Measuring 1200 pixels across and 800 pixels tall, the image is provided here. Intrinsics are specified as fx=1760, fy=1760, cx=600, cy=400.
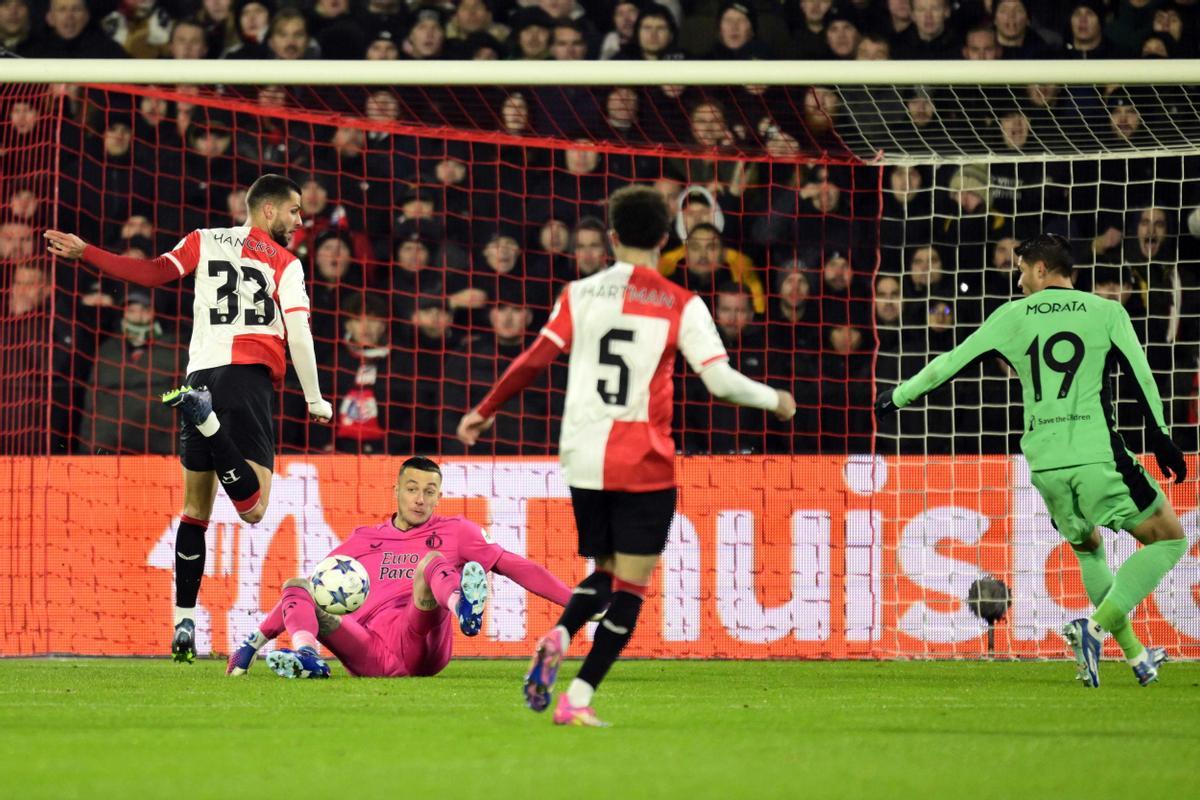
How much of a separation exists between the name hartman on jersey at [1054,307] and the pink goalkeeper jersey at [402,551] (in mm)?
2362

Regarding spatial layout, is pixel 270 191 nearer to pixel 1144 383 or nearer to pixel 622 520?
pixel 622 520

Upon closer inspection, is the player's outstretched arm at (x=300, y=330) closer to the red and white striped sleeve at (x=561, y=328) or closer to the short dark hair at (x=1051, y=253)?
the red and white striped sleeve at (x=561, y=328)

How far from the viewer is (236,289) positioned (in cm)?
738

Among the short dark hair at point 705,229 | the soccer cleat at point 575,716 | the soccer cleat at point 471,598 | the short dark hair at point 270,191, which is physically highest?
the short dark hair at point 705,229

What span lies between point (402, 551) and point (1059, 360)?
8.99 feet

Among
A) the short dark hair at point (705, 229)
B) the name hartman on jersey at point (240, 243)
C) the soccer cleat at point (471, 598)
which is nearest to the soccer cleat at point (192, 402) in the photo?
the name hartman on jersey at point (240, 243)

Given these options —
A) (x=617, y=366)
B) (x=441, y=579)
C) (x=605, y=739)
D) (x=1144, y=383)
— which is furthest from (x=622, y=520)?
(x=1144, y=383)

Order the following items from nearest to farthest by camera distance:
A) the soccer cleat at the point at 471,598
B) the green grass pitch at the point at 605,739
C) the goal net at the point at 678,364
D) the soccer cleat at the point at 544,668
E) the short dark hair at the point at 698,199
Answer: the green grass pitch at the point at 605,739, the soccer cleat at the point at 544,668, the soccer cleat at the point at 471,598, the goal net at the point at 678,364, the short dark hair at the point at 698,199

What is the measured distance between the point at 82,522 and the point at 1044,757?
626 cm

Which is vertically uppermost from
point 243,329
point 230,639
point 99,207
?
point 99,207

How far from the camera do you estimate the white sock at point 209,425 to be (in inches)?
283

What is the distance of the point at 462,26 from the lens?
1216cm

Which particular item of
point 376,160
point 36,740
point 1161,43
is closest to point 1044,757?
point 36,740

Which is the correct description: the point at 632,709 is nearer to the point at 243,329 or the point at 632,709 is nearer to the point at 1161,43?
the point at 243,329
